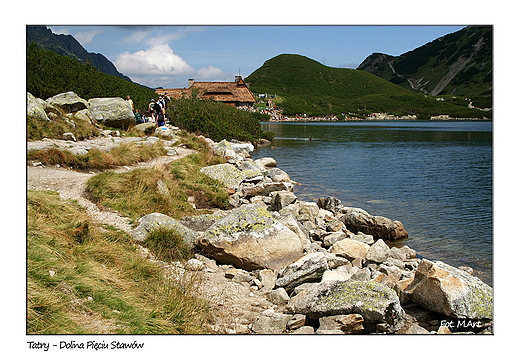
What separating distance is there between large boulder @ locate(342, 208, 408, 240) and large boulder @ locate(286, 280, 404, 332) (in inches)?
281

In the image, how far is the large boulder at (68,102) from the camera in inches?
926

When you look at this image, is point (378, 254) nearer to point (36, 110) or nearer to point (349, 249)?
point (349, 249)

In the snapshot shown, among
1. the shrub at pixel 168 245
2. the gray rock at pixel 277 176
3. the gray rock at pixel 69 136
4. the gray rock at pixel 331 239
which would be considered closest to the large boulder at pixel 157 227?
the shrub at pixel 168 245

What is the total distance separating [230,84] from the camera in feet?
302

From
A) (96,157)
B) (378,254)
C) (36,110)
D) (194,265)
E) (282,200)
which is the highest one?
(36,110)

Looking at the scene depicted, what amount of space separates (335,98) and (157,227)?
17938 centimetres

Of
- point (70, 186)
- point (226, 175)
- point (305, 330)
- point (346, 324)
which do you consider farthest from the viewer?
point (226, 175)

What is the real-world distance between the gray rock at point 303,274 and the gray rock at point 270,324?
1.43 m

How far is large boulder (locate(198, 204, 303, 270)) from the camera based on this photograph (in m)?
8.34

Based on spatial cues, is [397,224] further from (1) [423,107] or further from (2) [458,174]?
(1) [423,107]

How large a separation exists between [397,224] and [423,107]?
175505 mm

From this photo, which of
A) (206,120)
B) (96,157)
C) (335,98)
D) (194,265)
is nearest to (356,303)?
(194,265)

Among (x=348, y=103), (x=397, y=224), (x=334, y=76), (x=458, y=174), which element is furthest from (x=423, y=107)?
(x=397, y=224)

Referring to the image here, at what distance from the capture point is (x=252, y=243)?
8.43 metres
